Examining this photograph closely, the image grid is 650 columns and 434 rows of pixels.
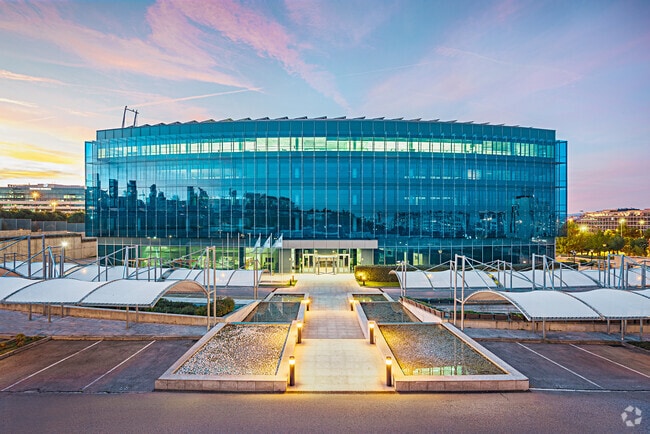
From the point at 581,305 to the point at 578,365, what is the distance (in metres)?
4.09

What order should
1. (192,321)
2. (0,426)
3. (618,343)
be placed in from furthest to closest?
(192,321), (618,343), (0,426)

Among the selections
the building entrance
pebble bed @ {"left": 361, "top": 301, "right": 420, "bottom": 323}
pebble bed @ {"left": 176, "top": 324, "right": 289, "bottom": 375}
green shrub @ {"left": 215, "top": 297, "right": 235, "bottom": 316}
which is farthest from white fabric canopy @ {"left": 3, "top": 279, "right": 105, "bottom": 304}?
the building entrance

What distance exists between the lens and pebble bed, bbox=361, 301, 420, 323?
77.6ft

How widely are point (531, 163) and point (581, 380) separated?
4457 centimetres

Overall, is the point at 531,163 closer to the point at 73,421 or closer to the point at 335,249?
the point at 335,249

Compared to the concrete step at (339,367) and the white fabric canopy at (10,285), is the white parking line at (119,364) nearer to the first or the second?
the concrete step at (339,367)

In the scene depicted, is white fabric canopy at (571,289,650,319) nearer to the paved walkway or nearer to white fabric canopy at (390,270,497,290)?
white fabric canopy at (390,270,497,290)

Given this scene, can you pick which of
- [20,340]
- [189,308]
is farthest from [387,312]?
[20,340]

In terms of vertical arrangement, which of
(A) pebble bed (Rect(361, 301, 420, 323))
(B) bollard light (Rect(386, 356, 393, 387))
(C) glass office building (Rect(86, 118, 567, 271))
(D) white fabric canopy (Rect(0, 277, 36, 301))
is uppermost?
(C) glass office building (Rect(86, 118, 567, 271))

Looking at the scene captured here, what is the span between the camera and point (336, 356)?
52.1 ft

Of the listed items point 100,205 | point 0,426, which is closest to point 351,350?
point 0,426

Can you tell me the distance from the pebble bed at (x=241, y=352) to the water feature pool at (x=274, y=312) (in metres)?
3.50

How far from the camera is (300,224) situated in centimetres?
4694

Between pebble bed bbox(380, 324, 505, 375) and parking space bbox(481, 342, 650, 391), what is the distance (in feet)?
5.65
